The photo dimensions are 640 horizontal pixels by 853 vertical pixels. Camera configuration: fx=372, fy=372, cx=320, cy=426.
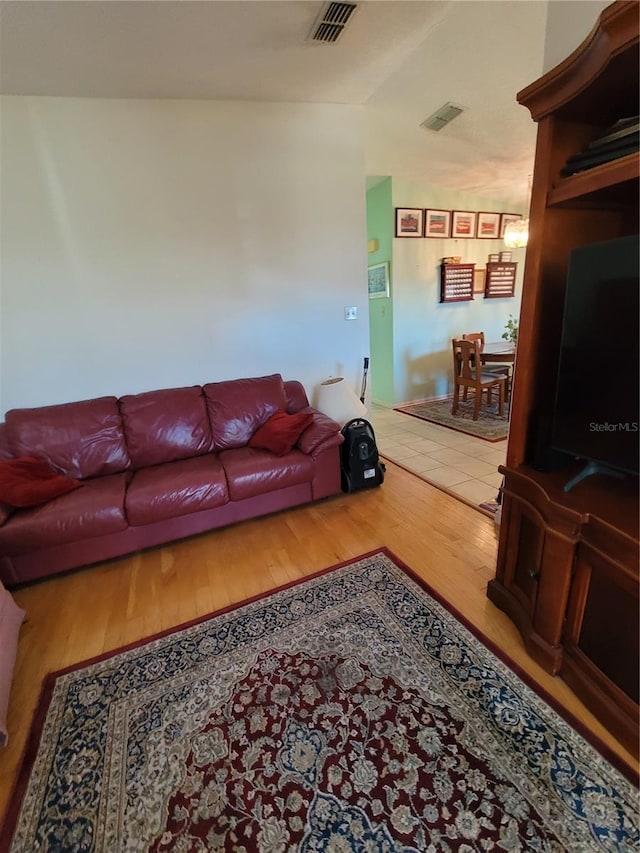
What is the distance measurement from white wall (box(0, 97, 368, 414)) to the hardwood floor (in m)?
1.32

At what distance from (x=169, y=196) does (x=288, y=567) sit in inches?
104

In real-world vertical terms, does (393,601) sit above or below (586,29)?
below

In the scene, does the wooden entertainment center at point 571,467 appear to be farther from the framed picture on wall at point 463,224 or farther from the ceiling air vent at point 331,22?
the framed picture on wall at point 463,224

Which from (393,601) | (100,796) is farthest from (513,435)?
(100,796)

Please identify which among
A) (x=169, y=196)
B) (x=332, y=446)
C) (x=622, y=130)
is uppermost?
(x=169, y=196)

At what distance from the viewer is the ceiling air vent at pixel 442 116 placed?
2.94 m

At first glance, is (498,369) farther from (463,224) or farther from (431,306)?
(463,224)

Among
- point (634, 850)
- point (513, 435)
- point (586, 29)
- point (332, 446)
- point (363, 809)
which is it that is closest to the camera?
point (634, 850)

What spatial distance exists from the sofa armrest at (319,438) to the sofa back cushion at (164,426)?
0.71m

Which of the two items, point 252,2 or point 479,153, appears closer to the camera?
point 252,2

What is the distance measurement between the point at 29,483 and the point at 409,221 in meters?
4.71

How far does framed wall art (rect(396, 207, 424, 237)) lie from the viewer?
4.56m

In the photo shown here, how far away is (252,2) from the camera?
5.82ft

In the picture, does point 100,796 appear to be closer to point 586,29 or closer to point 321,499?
point 321,499
